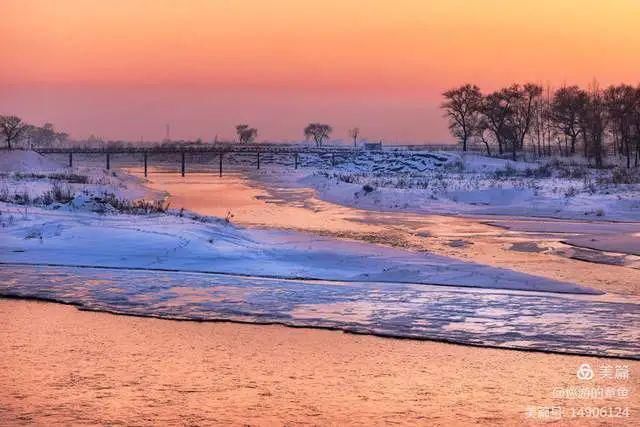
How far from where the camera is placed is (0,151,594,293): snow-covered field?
13.8 metres

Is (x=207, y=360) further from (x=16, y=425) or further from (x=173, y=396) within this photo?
(x=16, y=425)

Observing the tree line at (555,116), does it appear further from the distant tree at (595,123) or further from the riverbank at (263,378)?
the riverbank at (263,378)

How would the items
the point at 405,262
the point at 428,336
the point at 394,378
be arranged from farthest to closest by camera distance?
the point at 405,262 < the point at 428,336 < the point at 394,378

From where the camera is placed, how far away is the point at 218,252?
15.8 metres

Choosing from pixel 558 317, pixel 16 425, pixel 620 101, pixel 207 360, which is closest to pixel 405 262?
pixel 558 317

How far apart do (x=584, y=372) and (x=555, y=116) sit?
85.8m

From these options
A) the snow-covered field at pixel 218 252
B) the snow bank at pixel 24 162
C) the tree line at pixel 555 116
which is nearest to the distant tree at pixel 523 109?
the tree line at pixel 555 116

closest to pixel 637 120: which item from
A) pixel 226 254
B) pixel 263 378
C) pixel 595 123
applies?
pixel 595 123

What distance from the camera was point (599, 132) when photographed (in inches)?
2933

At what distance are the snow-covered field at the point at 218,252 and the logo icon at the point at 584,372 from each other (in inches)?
189

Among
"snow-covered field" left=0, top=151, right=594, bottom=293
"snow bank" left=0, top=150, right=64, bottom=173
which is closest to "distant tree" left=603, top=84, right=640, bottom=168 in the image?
"snow bank" left=0, top=150, right=64, bottom=173

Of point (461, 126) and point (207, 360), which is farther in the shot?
point (461, 126)

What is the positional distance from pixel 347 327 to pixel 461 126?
9817 centimetres

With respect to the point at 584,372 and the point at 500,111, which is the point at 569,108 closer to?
the point at 500,111
